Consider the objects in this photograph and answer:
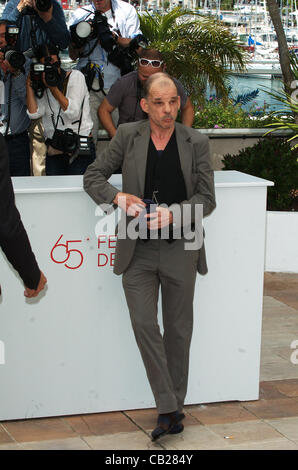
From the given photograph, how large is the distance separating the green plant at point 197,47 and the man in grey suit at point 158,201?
574 cm

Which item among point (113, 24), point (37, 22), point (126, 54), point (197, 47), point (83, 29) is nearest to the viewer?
point (37, 22)

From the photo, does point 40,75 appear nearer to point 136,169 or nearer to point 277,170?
point 136,169

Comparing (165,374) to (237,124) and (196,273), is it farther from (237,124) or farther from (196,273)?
(237,124)

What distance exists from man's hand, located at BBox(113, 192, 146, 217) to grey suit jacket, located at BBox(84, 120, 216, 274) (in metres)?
→ 0.05

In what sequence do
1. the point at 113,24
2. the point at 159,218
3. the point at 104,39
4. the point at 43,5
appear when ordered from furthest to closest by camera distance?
the point at 113,24, the point at 104,39, the point at 43,5, the point at 159,218

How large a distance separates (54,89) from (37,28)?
0.82m

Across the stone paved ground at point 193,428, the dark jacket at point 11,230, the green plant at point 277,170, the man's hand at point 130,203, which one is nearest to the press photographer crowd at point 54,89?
the green plant at point 277,170

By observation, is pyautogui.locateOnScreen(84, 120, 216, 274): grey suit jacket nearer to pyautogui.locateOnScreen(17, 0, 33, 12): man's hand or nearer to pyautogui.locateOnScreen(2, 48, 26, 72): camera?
pyautogui.locateOnScreen(2, 48, 26, 72): camera

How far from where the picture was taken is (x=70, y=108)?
654cm

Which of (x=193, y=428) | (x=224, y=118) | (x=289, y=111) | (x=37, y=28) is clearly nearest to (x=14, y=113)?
(x=37, y=28)

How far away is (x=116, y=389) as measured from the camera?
187 inches
